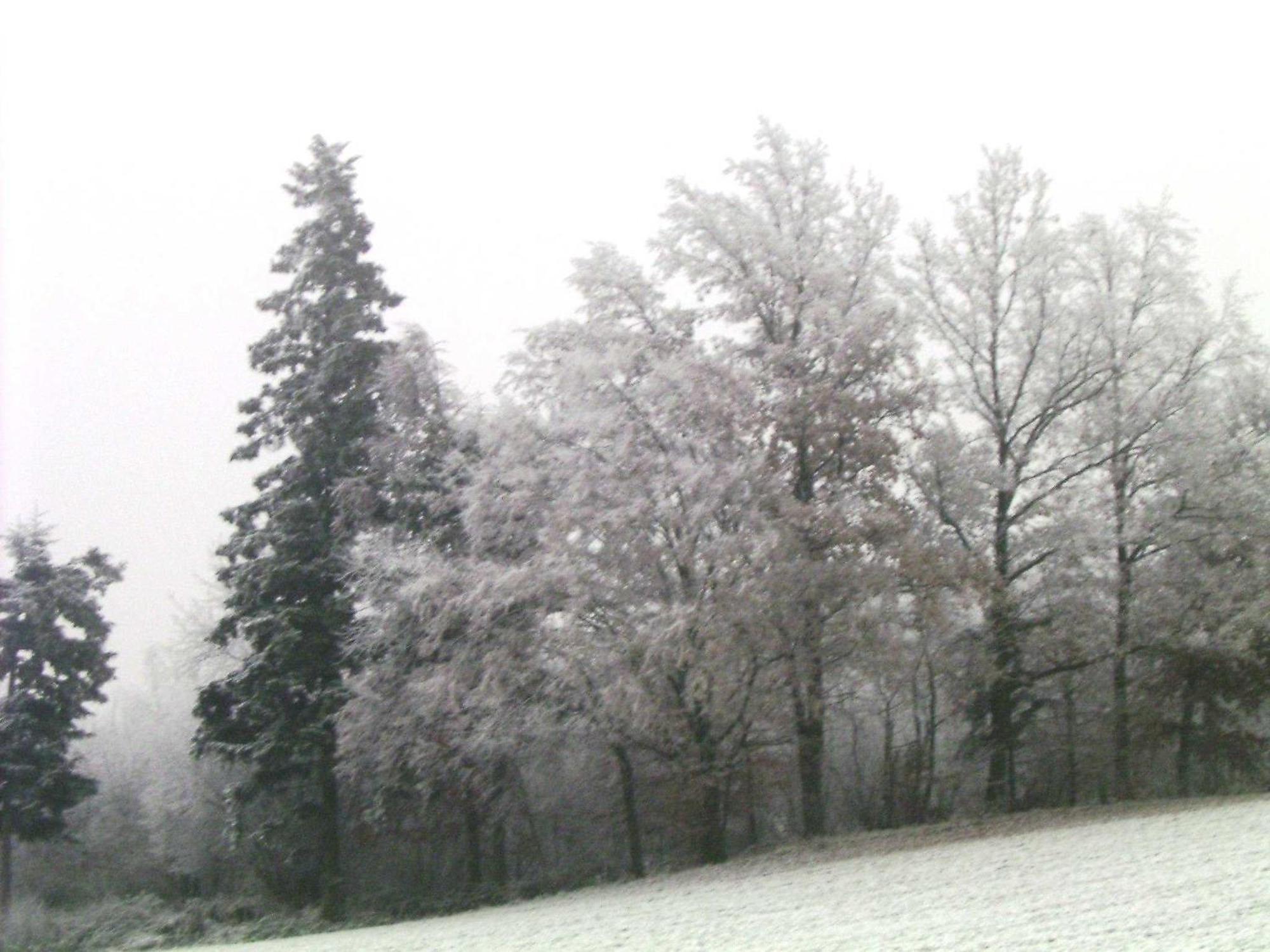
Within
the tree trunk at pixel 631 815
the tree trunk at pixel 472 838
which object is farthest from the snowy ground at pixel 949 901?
the tree trunk at pixel 472 838

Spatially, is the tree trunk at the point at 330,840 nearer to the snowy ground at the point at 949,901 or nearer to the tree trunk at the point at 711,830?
the snowy ground at the point at 949,901

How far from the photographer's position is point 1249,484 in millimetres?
27953

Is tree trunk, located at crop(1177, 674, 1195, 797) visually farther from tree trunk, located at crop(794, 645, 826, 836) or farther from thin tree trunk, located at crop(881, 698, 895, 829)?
tree trunk, located at crop(794, 645, 826, 836)

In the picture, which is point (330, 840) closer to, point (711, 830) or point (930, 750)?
point (711, 830)

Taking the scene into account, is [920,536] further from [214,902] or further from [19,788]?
[19,788]

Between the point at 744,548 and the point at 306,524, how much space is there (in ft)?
39.6

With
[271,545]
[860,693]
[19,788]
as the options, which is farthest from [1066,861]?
[19,788]

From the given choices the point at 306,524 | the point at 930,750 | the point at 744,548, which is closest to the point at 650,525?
the point at 744,548

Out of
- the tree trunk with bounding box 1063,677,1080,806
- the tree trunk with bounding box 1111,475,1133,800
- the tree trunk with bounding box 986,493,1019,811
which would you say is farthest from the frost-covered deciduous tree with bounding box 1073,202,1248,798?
the tree trunk with bounding box 986,493,1019,811

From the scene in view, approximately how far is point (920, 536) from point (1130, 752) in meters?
10.3

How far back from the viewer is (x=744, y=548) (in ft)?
72.8

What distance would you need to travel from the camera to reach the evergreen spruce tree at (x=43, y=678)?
32.1m

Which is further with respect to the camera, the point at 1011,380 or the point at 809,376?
the point at 1011,380

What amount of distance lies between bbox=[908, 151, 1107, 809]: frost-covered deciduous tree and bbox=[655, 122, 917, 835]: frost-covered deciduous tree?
397 cm
